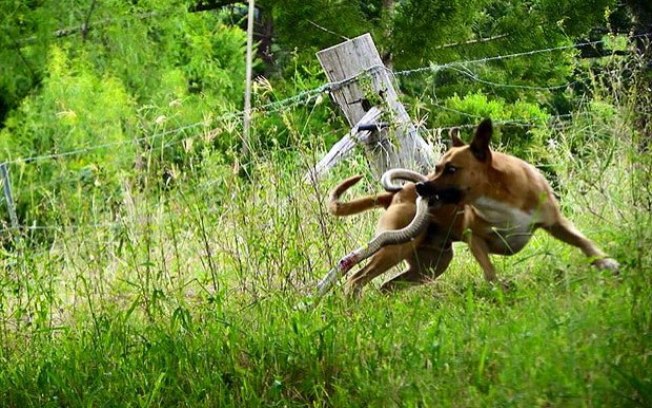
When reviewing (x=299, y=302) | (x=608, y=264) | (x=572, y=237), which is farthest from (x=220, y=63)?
(x=608, y=264)

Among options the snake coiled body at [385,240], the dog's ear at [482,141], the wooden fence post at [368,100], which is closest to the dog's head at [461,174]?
the dog's ear at [482,141]

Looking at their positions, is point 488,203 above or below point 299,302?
above

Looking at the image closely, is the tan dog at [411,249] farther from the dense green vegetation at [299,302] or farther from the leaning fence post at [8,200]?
the leaning fence post at [8,200]

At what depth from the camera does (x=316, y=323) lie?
18.6 ft

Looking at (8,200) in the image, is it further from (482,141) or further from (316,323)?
(482,141)

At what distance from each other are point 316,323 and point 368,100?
281 centimetres

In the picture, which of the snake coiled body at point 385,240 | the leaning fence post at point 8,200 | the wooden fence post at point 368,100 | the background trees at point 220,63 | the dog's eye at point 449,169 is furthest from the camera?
the background trees at point 220,63

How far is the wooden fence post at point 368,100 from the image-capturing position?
8.16 metres

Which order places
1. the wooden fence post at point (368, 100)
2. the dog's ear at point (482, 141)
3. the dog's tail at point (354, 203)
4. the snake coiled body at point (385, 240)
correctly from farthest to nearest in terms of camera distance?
the wooden fence post at point (368, 100) < the dog's tail at point (354, 203) < the snake coiled body at point (385, 240) < the dog's ear at point (482, 141)

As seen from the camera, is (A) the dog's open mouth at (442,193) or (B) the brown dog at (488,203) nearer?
(B) the brown dog at (488,203)

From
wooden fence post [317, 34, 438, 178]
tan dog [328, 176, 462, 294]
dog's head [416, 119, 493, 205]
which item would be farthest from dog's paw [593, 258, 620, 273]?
wooden fence post [317, 34, 438, 178]

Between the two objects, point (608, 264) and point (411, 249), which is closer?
point (608, 264)

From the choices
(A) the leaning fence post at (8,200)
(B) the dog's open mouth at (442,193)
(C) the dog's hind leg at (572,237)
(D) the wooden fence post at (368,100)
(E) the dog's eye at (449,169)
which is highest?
(E) the dog's eye at (449,169)

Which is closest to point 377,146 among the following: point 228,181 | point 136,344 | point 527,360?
point 228,181
